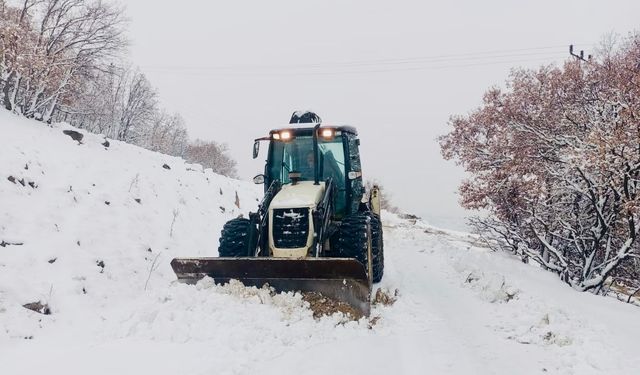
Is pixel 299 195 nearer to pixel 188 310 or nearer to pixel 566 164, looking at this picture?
pixel 188 310

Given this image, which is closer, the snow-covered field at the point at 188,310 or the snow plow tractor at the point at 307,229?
the snow-covered field at the point at 188,310

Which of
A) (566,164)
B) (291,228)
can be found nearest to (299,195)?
(291,228)

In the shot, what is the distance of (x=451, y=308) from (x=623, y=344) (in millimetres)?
2364

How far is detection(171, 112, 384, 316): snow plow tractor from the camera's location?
559 centimetres

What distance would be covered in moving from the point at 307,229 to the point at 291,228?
0.78 ft

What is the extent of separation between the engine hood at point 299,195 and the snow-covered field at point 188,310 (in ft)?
4.60

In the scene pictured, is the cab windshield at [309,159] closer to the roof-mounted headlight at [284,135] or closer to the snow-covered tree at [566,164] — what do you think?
the roof-mounted headlight at [284,135]

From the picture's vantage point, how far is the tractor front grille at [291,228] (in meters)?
6.31

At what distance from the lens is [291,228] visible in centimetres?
636

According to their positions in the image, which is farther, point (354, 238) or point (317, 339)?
point (354, 238)

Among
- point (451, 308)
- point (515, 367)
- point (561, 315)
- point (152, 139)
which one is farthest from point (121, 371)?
point (152, 139)

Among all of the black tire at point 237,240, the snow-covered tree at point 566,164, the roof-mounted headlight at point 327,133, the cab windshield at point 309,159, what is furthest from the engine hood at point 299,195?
the snow-covered tree at point 566,164

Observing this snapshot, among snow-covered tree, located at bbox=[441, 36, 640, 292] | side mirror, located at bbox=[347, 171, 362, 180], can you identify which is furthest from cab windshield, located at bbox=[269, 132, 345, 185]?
snow-covered tree, located at bbox=[441, 36, 640, 292]

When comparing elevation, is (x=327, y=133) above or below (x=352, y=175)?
above
